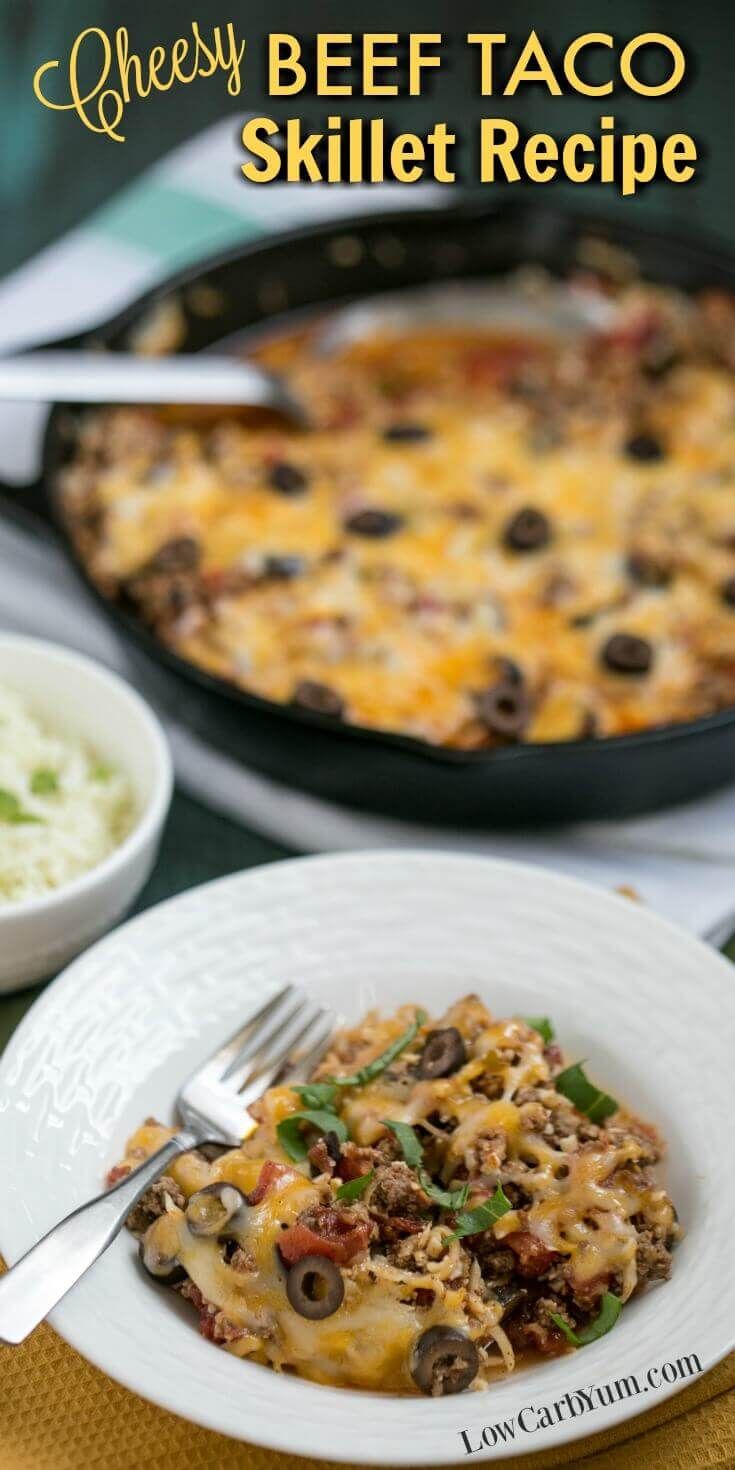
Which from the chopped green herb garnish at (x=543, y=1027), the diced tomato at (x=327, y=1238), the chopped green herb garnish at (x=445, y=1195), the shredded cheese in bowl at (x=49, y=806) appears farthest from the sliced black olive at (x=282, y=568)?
the diced tomato at (x=327, y=1238)

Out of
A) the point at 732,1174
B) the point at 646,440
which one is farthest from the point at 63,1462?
the point at 646,440

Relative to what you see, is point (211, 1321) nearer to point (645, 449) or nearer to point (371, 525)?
point (371, 525)

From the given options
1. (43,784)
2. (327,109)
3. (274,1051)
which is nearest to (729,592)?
(43,784)

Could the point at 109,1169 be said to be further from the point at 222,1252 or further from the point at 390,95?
the point at 390,95

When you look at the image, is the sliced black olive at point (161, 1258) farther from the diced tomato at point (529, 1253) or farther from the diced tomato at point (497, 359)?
the diced tomato at point (497, 359)

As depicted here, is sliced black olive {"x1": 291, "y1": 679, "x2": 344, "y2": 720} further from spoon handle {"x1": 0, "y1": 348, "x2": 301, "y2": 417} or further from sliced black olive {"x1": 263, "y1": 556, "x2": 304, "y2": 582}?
spoon handle {"x1": 0, "y1": 348, "x2": 301, "y2": 417}

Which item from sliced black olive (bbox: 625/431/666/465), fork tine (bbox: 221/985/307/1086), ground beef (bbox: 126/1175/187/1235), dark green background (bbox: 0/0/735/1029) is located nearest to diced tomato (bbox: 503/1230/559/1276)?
ground beef (bbox: 126/1175/187/1235)
